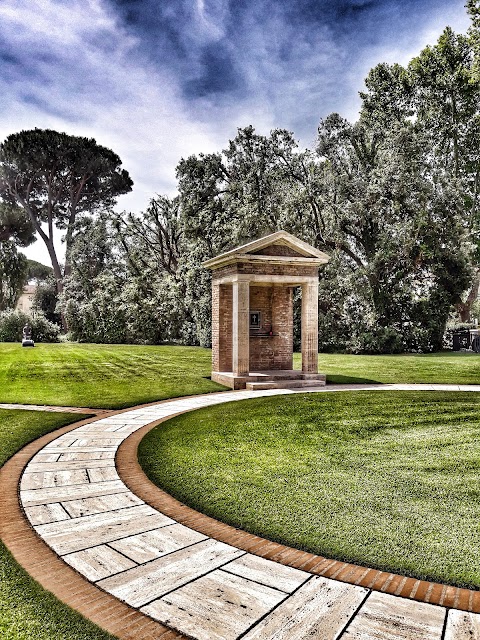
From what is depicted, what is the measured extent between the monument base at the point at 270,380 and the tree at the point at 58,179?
23.7m

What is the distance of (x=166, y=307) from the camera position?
91.7ft

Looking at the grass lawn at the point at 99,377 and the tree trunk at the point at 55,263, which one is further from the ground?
the tree trunk at the point at 55,263

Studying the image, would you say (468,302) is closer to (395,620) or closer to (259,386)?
(259,386)

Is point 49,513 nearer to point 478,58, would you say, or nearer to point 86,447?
point 86,447

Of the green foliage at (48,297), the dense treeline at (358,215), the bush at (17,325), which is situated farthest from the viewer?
the green foliage at (48,297)

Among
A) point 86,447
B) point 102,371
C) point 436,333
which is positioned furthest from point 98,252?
point 86,447

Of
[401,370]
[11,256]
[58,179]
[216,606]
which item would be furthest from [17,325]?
[216,606]

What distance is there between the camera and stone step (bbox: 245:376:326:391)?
36.7 ft

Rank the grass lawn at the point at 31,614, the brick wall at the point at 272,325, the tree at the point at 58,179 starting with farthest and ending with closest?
the tree at the point at 58,179
the brick wall at the point at 272,325
the grass lawn at the point at 31,614

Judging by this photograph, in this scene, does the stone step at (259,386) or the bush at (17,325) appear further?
the bush at (17,325)

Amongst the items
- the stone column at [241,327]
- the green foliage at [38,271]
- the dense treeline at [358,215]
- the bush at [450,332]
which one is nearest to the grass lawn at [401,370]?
the stone column at [241,327]

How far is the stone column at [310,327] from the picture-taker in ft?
40.0

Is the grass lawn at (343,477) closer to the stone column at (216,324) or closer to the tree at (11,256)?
the stone column at (216,324)

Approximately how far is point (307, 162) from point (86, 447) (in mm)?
22171
